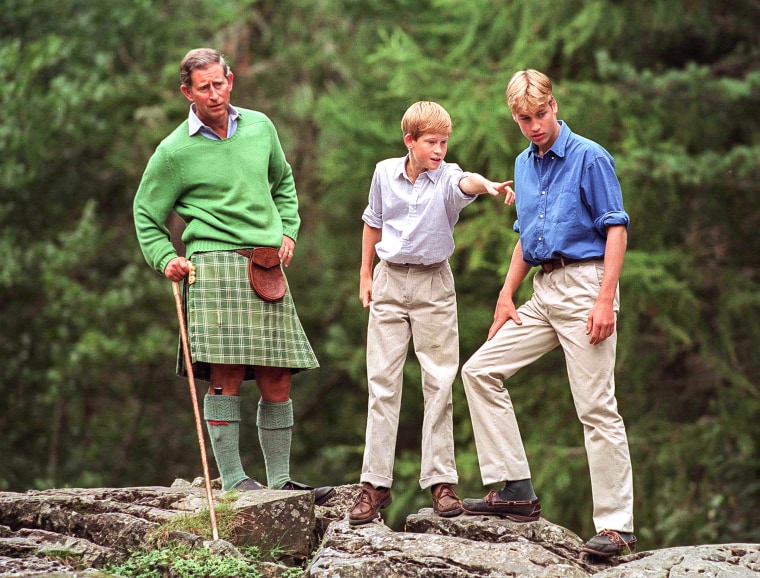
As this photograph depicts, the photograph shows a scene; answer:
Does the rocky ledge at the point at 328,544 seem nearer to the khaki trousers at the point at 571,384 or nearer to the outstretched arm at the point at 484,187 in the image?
the khaki trousers at the point at 571,384

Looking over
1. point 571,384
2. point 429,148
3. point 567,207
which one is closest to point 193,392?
point 429,148

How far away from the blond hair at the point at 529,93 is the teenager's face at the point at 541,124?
0.8 inches

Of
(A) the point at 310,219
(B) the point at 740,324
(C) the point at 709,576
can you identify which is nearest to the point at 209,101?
(C) the point at 709,576

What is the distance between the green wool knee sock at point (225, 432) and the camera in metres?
5.00

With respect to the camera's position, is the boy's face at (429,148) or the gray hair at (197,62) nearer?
the boy's face at (429,148)

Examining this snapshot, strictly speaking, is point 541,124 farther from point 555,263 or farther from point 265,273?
point 265,273

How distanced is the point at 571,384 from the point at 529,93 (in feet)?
3.75

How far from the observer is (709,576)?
426 cm

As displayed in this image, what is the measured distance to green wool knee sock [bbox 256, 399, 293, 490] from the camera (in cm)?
517

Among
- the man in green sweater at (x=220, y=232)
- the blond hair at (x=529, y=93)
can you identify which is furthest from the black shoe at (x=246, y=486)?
the blond hair at (x=529, y=93)

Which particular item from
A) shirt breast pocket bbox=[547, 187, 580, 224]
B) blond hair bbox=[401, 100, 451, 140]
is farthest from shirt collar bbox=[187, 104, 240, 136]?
shirt breast pocket bbox=[547, 187, 580, 224]

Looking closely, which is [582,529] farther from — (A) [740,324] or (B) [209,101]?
(B) [209,101]

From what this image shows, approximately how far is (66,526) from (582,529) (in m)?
7.33

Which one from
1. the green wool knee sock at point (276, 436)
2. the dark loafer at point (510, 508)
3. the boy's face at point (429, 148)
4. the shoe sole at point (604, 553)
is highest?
the boy's face at point (429, 148)
